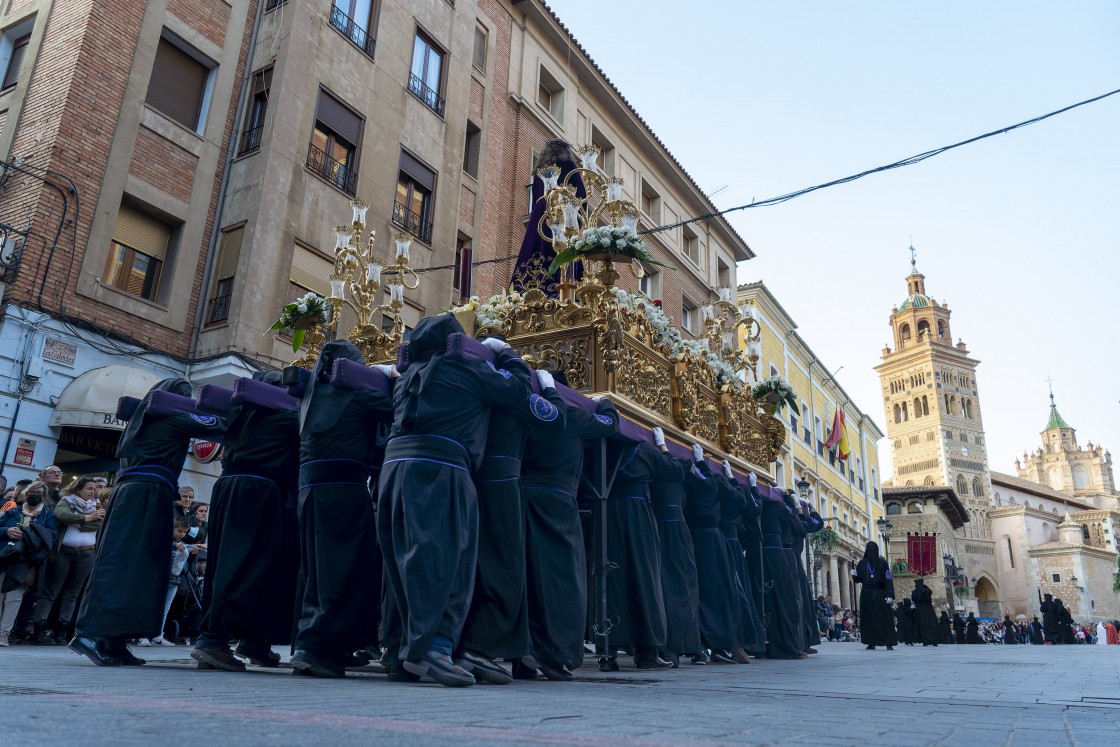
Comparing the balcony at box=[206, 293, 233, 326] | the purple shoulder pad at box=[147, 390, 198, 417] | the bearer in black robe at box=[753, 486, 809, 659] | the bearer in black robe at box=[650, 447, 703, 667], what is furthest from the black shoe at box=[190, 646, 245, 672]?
the balcony at box=[206, 293, 233, 326]

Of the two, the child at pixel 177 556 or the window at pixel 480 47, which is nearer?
the child at pixel 177 556

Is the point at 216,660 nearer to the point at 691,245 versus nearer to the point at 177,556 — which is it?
the point at 177,556

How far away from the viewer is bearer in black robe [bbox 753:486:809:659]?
35.9 ft

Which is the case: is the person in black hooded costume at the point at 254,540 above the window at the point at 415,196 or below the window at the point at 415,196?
below

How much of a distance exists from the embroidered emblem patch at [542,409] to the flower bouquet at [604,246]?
3449 mm

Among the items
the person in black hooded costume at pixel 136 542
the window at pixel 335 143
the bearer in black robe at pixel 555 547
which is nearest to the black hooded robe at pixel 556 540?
the bearer in black robe at pixel 555 547

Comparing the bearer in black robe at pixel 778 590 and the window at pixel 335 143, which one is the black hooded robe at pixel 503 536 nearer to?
the bearer in black robe at pixel 778 590

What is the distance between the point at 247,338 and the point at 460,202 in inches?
301

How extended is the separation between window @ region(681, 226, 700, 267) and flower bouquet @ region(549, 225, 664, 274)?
2156 centimetres

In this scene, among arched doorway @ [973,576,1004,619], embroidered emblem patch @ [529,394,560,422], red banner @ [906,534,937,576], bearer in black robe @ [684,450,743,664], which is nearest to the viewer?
embroidered emblem patch @ [529,394,560,422]

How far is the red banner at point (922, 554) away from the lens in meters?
66.6

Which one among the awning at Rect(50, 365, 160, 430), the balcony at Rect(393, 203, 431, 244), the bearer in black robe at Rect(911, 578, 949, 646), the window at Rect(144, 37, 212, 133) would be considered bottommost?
the bearer in black robe at Rect(911, 578, 949, 646)

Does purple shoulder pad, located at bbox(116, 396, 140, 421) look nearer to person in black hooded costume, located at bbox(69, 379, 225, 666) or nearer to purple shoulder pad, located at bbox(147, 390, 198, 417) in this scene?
person in black hooded costume, located at bbox(69, 379, 225, 666)

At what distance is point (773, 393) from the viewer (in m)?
12.9
